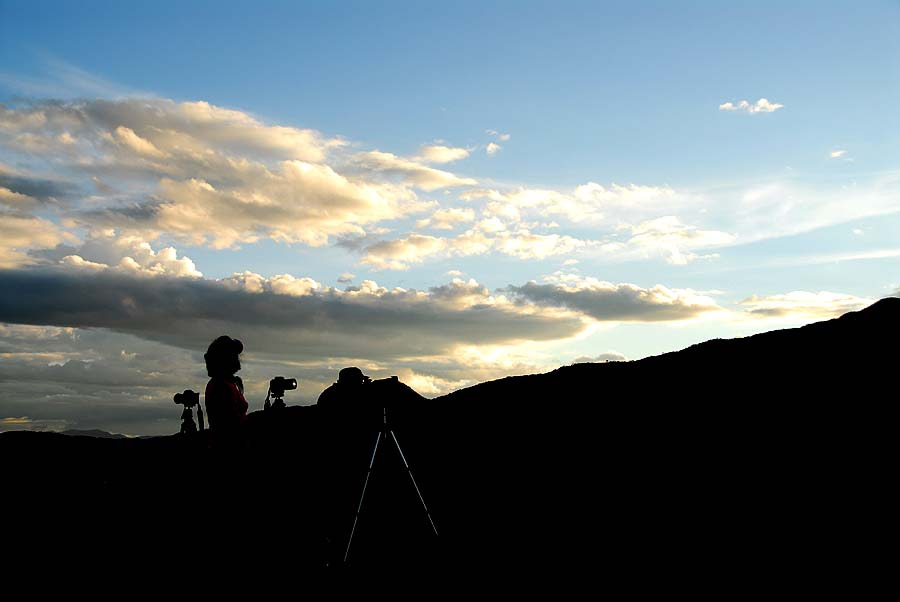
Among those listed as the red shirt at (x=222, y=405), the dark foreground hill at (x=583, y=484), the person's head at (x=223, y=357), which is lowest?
the dark foreground hill at (x=583, y=484)

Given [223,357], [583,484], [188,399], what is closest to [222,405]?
[223,357]

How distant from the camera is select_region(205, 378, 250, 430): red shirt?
8695 mm

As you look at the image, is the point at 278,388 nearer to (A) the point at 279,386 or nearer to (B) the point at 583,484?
(A) the point at 279,386

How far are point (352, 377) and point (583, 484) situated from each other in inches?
222

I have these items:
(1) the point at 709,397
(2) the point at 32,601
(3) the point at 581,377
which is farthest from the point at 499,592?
(3) the point at 581,377

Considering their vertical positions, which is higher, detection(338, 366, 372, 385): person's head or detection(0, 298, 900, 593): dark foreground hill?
detection(338, 366, 372, 385): person's head

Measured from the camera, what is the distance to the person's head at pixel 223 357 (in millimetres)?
8742

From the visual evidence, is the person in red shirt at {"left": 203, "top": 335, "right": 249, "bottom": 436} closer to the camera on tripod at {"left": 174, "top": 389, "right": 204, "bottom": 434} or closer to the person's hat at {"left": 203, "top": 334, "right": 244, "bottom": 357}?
the person's hat at {"left": 203, "top": 334, "right": 244, "bottom": 357}

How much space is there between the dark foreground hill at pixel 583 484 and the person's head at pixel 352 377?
0.25 meters

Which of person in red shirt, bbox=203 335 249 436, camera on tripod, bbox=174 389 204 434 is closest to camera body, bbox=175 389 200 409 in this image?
camera on tripod, bbox=174 389 204 434

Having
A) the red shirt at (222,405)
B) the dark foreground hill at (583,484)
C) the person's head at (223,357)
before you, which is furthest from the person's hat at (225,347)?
the dark foreground hill at (583,484)

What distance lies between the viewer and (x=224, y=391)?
343 inches

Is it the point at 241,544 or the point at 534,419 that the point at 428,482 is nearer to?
the point at 534,419

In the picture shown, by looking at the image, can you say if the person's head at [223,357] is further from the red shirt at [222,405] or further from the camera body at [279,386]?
the camera body at [279,386]
